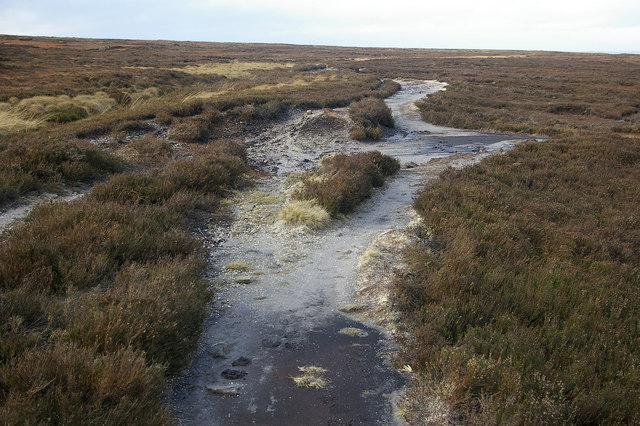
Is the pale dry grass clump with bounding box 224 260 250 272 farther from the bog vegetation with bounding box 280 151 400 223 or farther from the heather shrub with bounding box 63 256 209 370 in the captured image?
the bog vegetation with bounding box 280 151 400 223

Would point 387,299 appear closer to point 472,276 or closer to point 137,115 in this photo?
point 472,276

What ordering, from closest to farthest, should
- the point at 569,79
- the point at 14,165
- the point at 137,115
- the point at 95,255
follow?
the point at 95,255
the point at 14,165
the point at 137,115
the point at 569,79

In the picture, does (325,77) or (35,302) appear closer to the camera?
(35,302)

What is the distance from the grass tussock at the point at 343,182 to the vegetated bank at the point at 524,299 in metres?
1.68

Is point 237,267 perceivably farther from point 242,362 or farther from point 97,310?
point 97,310

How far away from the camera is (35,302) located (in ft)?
13.9

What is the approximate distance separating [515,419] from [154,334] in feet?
10.8

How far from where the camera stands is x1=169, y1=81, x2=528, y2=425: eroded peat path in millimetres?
3850

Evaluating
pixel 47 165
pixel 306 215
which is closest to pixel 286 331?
pixel 306 215

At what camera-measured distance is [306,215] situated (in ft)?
28.6

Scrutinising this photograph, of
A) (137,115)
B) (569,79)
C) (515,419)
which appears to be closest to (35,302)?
(515,419)

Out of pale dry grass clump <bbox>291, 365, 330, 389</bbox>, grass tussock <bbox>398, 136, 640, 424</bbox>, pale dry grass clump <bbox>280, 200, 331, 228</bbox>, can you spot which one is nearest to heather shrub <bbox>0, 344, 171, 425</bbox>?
pale dry grass clump <bbox>291, 365, 330, 389</bbox>

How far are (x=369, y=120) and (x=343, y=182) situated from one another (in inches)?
516

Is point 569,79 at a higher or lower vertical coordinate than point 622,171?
higher
